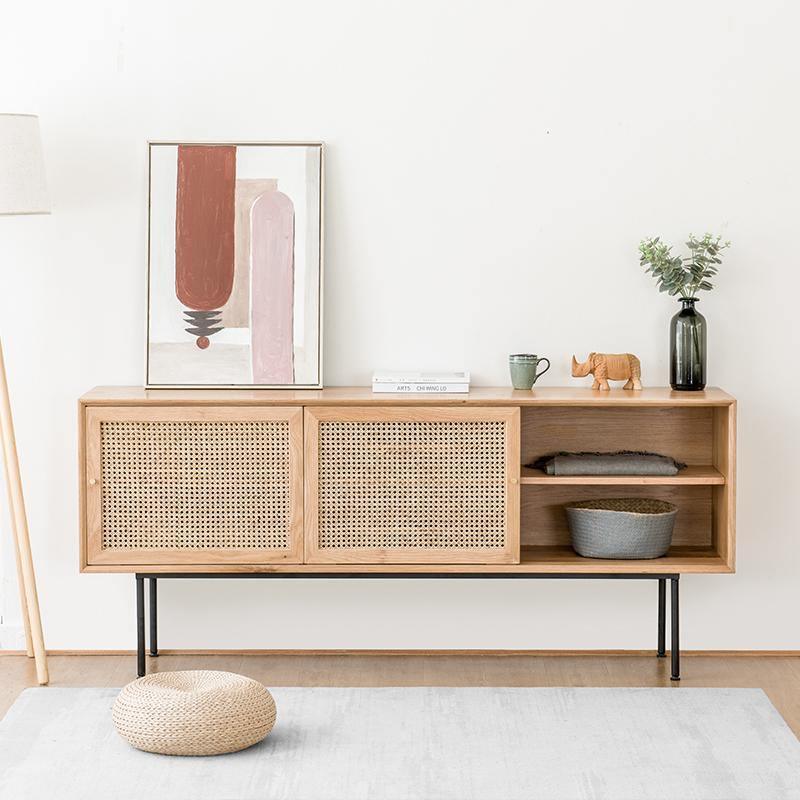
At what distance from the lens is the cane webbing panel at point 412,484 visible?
3.67m

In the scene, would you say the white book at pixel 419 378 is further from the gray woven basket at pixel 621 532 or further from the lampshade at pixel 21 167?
the lampshade at pixel 21 167

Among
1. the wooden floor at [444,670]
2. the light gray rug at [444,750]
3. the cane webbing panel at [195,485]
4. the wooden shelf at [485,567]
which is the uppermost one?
the cane webbing panel at [195,485]

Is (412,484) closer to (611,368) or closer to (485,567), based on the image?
(485,567)

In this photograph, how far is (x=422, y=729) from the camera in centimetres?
340

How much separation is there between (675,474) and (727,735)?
2.57 feet

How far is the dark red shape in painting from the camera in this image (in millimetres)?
3900

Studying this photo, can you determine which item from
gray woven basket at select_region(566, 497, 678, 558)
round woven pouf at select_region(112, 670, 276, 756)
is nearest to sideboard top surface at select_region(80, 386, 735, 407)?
gray woven basket at select_region(566, 497, 678, 558)

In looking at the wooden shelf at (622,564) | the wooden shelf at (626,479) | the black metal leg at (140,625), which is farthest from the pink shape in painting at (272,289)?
the wooden shelf at (622,564)

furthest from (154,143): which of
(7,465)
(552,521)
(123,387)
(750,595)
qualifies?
(750,595)

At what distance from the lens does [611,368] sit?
3.83m

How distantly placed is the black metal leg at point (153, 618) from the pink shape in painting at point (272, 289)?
72cm

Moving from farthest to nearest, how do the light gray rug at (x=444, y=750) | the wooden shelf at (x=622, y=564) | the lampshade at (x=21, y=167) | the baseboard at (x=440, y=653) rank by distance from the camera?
the baseboard at (x=440, y=653) < the wooden shelf at (x=622, y=564) < the lampshade at (x=21, y=167) < the light gray rug at (x=444, y=750)

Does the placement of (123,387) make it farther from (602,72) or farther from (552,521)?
(602,72)

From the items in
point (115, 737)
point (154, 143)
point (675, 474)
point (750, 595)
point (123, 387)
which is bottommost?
point (115, 737)
